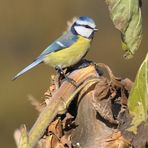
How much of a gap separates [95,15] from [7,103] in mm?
1000

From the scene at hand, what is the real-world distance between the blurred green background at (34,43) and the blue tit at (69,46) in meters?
3.45

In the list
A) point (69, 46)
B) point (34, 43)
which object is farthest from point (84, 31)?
point (34, 43)

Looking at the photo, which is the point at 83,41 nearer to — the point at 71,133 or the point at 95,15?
the point at 71,133

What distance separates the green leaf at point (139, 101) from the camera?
95cm

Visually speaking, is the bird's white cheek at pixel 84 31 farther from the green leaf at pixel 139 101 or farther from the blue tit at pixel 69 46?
the green leaf at pixel 139 101

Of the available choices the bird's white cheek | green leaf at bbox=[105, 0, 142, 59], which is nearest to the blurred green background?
the bird's white cheek

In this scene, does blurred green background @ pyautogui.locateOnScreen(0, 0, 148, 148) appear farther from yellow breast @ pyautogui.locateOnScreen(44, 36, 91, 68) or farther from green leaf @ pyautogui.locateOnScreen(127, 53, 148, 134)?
green leaf @ pyautogui.locateOnScreen(127, 53, 148, 134)

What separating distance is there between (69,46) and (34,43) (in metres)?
4.74

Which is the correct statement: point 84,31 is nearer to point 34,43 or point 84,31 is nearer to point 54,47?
point 54,47

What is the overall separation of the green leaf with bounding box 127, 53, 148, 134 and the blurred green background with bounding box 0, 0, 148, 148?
431 cm

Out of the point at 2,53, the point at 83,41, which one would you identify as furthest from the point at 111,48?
the point at 83,41

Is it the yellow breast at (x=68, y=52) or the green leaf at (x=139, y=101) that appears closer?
the green leaf at (x=139, y=101)

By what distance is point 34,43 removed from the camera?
6.52 meters

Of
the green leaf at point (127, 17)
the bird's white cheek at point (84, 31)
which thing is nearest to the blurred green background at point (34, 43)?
the bird's white cheek at point (84, 31)
